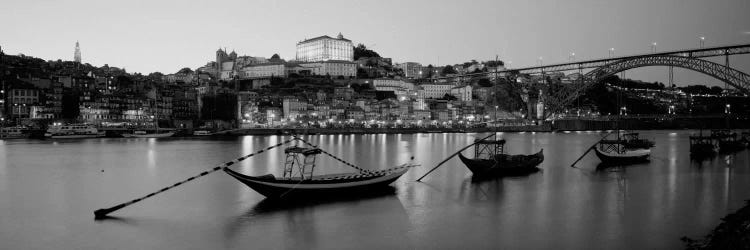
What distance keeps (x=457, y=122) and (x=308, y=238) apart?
64.8 meters

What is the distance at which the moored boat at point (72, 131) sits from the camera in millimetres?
45653

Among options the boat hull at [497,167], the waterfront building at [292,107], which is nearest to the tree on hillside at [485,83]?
the waterfront building at [292,107]

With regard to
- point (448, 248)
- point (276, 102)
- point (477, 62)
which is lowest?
point (448, 248)

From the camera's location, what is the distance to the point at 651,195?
43.5 ft

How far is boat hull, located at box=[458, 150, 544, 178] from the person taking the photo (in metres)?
16.3

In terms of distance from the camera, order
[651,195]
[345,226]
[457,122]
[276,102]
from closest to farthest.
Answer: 1. [345,226]
2. [651,195]
3. [276,102]
4. [457,122]

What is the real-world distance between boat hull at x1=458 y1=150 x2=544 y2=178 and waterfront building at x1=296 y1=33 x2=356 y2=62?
68.7 m

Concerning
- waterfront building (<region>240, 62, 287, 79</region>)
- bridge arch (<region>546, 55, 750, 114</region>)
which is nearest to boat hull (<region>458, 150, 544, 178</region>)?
bridge arch (<region>546, 55, 750, 114</region>)

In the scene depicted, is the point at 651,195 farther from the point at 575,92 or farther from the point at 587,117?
the point at 587,117

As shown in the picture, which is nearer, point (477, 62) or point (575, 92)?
point (575, 92)

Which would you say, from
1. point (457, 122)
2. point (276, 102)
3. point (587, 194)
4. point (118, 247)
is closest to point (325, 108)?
point (276, 102)

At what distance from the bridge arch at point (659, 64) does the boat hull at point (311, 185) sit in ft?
88.7

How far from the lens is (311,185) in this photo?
11.6 m

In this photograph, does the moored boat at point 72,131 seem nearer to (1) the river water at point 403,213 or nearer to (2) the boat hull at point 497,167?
(1) the river water at point 403,213
